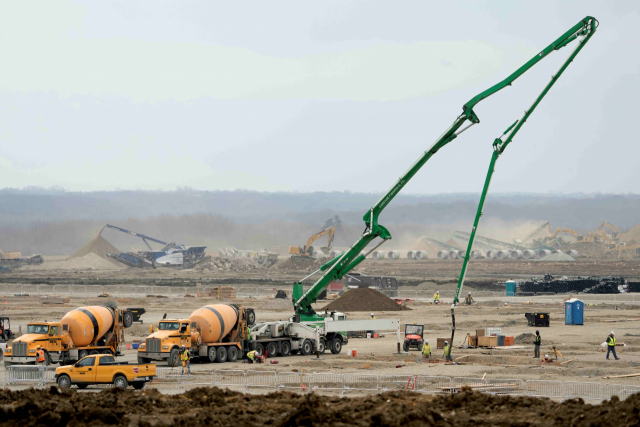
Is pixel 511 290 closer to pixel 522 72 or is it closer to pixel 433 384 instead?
pixel 522 72

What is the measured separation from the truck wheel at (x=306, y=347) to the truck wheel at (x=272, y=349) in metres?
1.59

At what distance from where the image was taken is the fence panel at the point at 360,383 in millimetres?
28331

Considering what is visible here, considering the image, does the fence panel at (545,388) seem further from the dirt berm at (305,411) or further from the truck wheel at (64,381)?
the truck wheel at (64,381)

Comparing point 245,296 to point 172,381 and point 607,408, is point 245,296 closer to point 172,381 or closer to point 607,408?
point 172,381

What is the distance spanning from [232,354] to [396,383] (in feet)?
40.1

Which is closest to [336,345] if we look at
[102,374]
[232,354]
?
[232,354]

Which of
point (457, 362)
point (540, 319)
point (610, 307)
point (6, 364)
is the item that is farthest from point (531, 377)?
point (610, 307)

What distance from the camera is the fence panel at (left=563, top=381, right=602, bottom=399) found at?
2695cm

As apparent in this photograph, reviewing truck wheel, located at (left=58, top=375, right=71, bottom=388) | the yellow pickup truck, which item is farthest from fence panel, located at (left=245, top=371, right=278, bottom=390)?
truck wheel, located at (left=58, top=375, right=71, bottom=388)

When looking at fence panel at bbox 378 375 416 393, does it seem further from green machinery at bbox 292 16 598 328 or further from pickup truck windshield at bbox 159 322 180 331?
pickup truck windshield at bbox 159 322 180 331

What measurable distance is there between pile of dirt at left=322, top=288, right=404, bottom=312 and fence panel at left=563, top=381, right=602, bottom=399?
153ft

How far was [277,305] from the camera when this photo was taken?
79000mm

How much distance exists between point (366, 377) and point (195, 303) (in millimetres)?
52926

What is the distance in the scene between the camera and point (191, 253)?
176m
